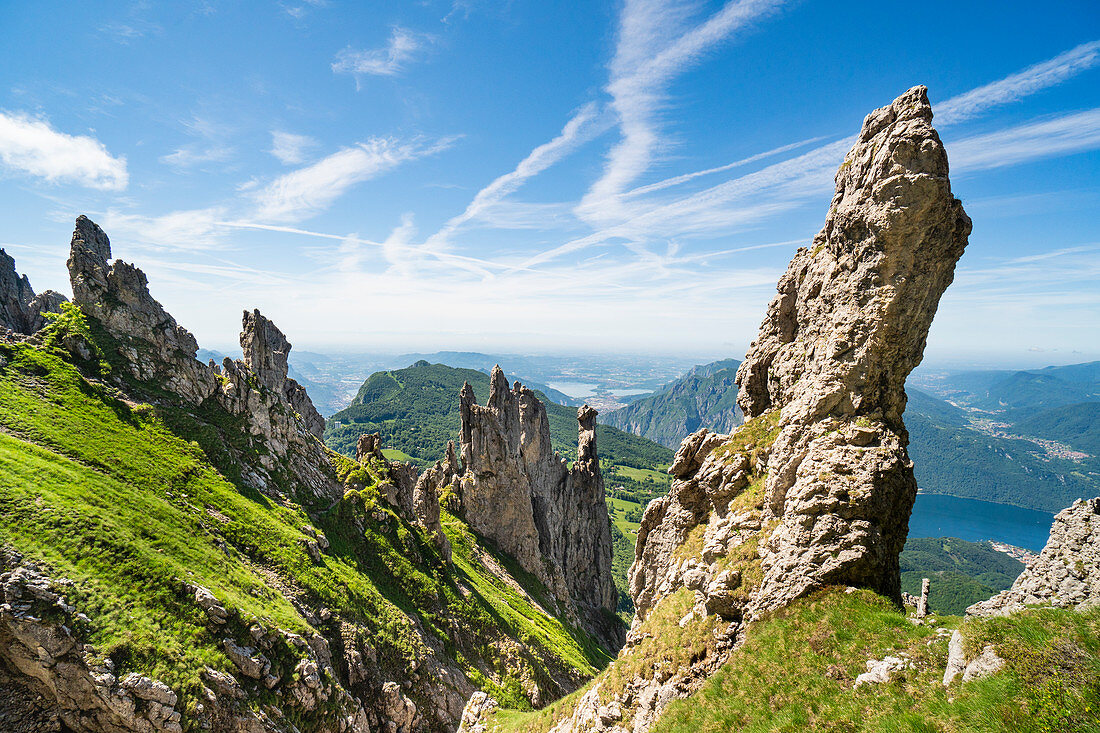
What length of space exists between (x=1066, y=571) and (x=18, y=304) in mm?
84259

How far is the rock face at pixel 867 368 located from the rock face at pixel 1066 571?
432 inches

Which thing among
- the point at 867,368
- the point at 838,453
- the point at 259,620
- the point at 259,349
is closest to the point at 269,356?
the point at 259,349

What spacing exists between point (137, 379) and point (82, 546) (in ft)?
68.8

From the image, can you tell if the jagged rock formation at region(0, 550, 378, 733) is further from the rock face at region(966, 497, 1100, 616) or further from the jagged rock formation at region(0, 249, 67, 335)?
the rock face at region(966, 497, 1100, 616)

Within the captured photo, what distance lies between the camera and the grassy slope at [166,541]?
20.0m

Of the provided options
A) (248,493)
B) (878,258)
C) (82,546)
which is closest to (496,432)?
(248,493)

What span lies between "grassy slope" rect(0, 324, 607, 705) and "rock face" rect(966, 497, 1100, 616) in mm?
38058

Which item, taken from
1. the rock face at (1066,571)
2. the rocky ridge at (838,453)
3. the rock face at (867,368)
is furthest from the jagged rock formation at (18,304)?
the rock face at (1066,571)

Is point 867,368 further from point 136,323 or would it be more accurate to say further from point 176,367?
point 136,323

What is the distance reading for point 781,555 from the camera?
757 inches

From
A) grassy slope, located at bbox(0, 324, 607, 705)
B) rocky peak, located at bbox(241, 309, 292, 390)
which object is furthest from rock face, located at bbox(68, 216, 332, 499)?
rocky peak, located at bbox(241, 309, 292, 390)

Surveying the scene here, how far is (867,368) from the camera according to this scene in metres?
20.5

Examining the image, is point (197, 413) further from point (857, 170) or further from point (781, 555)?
point (857, 170)

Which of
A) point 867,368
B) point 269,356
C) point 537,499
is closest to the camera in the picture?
point 867,368
